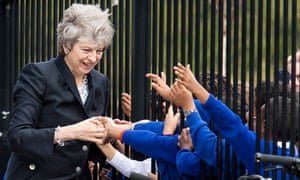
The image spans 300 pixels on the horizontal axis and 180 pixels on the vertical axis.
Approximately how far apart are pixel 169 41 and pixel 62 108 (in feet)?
2.88

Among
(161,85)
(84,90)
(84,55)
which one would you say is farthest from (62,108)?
(161,85)

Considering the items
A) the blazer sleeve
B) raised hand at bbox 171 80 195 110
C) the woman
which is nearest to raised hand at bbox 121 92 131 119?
the woman

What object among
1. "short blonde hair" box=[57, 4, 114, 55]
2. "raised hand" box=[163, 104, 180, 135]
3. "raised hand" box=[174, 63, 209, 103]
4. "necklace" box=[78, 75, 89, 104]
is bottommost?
"raised hand" box=[163, 104, 180, 135]

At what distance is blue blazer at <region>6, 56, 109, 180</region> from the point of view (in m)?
5.39

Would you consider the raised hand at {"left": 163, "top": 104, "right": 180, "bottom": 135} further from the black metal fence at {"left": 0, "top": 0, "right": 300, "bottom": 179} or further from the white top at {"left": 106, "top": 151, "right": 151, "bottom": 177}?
the white top at {"left": 106, "top": 151, "right": 151, "bottom": 177}

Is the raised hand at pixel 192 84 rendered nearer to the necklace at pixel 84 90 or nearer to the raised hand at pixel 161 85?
the raised hand at pixel 161 85

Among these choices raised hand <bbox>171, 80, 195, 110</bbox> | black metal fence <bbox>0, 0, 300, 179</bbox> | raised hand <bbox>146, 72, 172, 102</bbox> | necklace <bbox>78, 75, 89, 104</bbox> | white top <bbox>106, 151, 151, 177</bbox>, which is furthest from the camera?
white top <bbox>106, 151, 151, 177</bbox>

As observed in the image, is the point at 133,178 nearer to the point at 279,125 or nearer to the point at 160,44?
the point at 279,125

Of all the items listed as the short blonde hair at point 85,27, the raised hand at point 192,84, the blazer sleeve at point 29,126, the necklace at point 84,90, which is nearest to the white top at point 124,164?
the necklace at point 84,90

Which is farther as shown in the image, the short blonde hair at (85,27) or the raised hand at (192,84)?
the short blonde hair at (85,27)

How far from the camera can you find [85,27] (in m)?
5.56

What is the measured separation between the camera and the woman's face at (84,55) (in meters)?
5.57

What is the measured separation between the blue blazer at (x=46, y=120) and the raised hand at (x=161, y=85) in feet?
1.23

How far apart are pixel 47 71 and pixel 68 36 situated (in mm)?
255
